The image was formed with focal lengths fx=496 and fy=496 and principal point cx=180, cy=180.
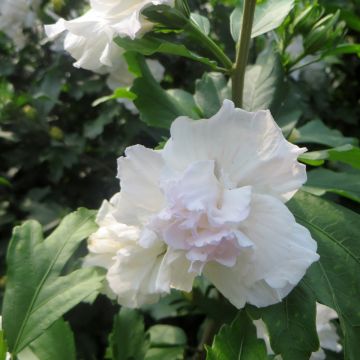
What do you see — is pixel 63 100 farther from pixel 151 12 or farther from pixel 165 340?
pixel 151 12

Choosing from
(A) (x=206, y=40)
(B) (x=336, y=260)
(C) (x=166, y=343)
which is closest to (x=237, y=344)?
(B) (x=336, y=260)

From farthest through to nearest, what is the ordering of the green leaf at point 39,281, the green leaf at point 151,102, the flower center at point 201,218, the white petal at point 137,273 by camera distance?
the green leaf at point 151,102 < the green leaf at point 39,281 < the white petal at point 137,273 < the flower center at point 201,218

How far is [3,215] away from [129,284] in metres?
1.07

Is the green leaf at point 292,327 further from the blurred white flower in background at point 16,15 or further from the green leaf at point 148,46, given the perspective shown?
the blurred white flower in background at point 16,15

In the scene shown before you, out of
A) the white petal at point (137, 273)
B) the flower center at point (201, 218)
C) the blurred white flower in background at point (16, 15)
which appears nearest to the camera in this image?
the flower center at point (201, 218)

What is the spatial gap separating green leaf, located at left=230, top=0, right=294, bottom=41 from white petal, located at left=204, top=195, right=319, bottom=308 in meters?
0.35

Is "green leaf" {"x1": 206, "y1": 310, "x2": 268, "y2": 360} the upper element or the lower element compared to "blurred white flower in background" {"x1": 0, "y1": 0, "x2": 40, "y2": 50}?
upper

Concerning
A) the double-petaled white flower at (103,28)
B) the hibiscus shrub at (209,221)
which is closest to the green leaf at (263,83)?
the hibiscus shrub at (209,221)

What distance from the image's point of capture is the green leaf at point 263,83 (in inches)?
35.6

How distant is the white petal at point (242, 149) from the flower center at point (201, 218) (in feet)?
0.13

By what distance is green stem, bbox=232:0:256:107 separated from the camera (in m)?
0.74

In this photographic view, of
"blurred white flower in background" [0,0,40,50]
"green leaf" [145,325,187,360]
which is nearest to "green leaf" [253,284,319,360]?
"green leaf" [145,325,187,360]

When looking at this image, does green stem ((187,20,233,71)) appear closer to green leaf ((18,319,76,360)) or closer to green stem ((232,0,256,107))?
green stem ((232,0,256,107))

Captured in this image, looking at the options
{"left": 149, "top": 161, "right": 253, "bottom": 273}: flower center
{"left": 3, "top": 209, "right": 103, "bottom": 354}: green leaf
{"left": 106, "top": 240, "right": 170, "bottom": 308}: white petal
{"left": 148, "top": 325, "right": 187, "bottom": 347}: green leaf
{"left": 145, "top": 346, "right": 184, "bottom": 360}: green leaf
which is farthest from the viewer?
{"left": 148, "top": 325, "right": 187, "bottom": 347}: green leaf
